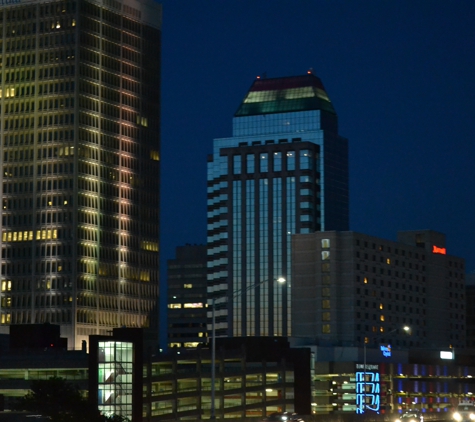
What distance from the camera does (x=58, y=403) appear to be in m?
113

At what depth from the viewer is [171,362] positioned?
559 feet

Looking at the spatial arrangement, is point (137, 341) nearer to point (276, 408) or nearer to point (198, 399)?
point (198, 399)

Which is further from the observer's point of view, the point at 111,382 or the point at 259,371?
the point at 259,371

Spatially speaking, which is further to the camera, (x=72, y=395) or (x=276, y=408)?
(x=276, y=408)

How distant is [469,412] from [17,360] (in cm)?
6749

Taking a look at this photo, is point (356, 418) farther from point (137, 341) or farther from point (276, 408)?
point (276, 408)

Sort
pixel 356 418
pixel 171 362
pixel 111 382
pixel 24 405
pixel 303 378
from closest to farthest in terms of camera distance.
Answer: pixel 24 405, pixel 356 418, pixel 111 382, pixel 171 362, pixel 303 378

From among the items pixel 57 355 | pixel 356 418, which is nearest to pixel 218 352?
pixel 57 355

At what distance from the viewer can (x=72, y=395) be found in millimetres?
113125

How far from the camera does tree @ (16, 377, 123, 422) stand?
355ft

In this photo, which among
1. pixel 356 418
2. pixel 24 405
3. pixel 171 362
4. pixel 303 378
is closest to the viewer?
pixel 24 405

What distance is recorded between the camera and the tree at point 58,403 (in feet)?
355

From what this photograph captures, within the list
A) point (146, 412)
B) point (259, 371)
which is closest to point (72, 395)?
point (146, 412)

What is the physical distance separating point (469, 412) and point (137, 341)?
43049mm
